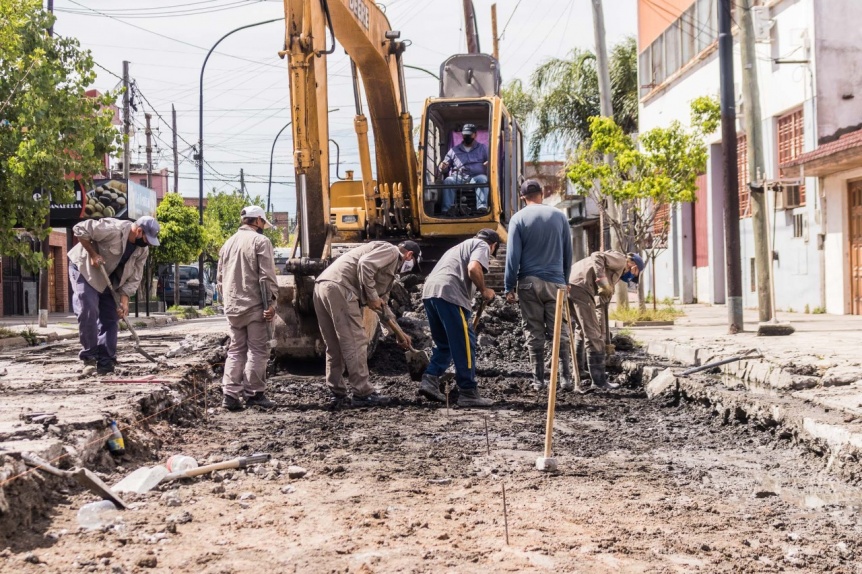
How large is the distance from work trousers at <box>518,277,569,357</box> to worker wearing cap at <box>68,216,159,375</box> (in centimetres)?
370

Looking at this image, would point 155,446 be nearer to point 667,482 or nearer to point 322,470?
point 322,470

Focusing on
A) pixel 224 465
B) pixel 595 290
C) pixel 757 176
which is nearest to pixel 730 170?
pixel 757 176

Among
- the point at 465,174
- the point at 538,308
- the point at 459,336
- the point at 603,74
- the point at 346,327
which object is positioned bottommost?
the point at 459,336

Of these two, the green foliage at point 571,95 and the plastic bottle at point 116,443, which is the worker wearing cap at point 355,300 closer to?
the plastic bottle at point 116,443

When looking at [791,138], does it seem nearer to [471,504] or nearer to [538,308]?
[538,308]

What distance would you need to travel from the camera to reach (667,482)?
5953 mm

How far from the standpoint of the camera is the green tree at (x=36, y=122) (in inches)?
724

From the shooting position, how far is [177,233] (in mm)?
35094

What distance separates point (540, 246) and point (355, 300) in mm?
1940

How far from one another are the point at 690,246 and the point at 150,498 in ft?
82.8

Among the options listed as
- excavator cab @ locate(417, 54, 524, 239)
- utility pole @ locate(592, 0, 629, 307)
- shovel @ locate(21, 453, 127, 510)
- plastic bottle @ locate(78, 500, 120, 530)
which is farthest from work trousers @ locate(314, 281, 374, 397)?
utility pole @ locate(592, 0, 629, 307)

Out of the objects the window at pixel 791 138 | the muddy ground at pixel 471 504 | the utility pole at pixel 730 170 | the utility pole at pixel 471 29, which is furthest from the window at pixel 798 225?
the muddy ground at pixel 471 504

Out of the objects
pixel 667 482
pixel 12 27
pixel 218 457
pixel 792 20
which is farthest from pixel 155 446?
pixel 792 20

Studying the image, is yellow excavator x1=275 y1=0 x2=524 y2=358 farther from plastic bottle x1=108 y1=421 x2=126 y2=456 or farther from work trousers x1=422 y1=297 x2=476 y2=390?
plastic bottle x1=108 y1=421 x2=126 y2=456
